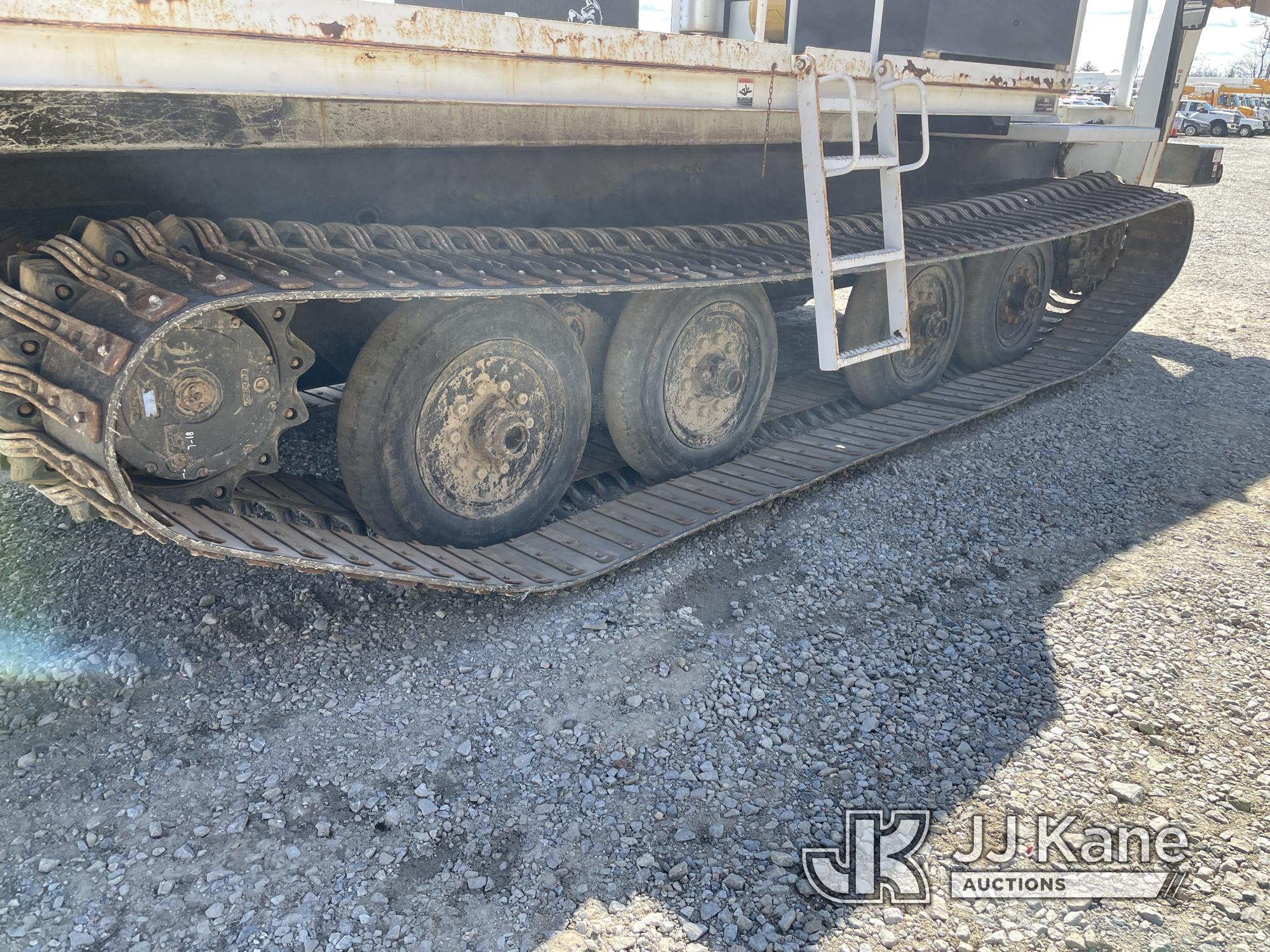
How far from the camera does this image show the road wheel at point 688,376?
4.26 meters

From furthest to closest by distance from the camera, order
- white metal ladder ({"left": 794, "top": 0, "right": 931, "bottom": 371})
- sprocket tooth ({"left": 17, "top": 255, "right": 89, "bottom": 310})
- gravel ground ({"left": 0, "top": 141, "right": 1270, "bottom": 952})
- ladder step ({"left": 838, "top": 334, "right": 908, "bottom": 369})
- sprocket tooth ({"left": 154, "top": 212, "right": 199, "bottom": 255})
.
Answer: ladder step ({"left": 838, "top": 334, "right": 908, "bottom": 369}) → white metal ladder ({"left": 794, "top": 0, "right": 931, "bottom": 371}) → sprocket tooth ({"left": 154, "top": 212, "right": 199, "bottom": 255}) → sprocket tooth ({"left": 17, "top": 255, "right": 89, "bottom": 310}) → gravel ground ({"left": 0, "top": 141, "right": 1270, "bottom": 952})

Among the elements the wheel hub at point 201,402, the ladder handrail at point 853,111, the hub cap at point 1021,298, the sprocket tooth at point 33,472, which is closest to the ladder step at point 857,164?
the ladder handrail at point 853,111

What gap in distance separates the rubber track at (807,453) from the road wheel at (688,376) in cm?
14

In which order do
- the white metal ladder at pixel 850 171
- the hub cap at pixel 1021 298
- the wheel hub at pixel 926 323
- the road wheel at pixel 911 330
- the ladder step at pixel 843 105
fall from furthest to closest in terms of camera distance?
the hub cap at pixel 1021 298, the wheel hub at pixel 926 323, the road wheel at pixel 911 330, the ladder step at pixel 843 105, the white metal ladder at pixel 850 171

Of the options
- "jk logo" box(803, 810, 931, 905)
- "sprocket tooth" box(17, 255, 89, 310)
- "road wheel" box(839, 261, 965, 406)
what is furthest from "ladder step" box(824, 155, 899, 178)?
"sprocket tooth" box(17, 255, 89, 310)

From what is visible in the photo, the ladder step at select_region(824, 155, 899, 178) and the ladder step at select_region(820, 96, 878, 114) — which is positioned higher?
the ladder step at select_region(820, 96, 878, 114)

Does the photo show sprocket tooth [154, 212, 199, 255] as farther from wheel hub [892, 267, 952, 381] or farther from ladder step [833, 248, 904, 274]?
wheel hub [892, 267, 952, 381]

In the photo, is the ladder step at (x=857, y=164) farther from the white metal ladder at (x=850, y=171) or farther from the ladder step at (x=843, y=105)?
the ladder step at (x=843, y=105)

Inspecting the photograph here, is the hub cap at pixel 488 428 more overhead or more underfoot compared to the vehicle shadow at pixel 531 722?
more overhead

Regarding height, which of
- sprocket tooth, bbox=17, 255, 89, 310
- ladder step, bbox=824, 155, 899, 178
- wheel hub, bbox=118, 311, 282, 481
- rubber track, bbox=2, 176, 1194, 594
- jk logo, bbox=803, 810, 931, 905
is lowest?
jk logo, bbox=803, 810, 931, 905

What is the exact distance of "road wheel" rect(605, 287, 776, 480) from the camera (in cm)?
426

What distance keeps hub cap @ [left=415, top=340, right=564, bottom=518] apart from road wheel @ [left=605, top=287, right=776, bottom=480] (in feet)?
1.48

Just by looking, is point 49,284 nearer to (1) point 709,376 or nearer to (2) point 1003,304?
(1) point 709,376

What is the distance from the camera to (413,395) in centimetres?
348
